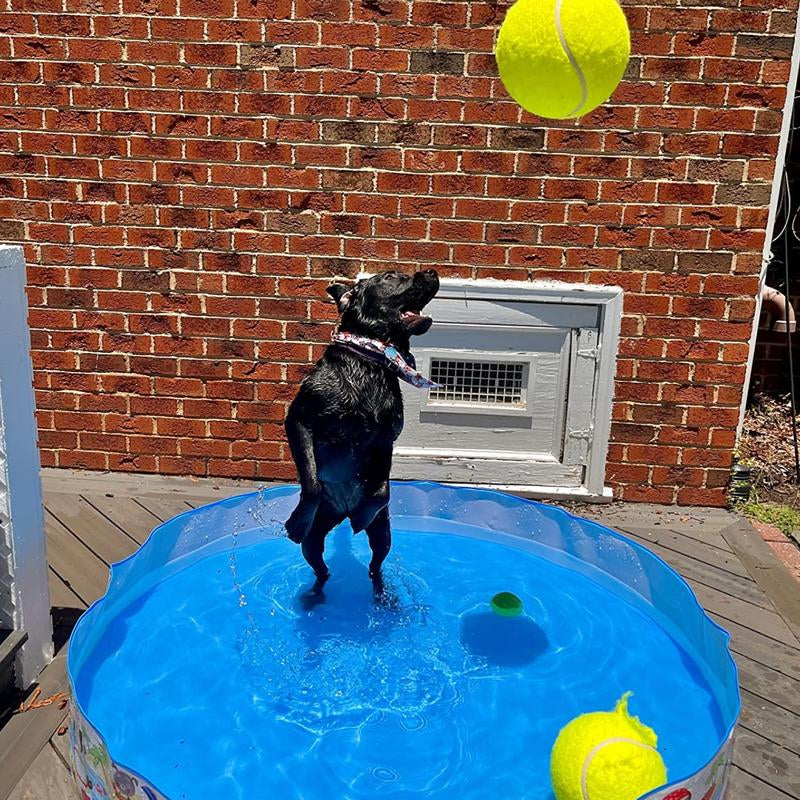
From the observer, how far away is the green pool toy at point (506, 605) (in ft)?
12.1

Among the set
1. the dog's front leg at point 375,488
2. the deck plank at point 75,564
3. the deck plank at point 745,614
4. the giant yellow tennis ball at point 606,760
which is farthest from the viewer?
the deck plank at point 75,564

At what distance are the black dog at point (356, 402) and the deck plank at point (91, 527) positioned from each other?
1.42 metres

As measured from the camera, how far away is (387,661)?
331 centimetres

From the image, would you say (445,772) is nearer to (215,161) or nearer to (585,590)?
(585,590)

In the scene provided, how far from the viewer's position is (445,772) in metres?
2.74

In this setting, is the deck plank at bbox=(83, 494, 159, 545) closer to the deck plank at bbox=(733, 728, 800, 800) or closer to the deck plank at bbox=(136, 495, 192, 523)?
the deck plank at bbox=(136, 495, 192, 523)

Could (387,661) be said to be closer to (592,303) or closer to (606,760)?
(606,760)

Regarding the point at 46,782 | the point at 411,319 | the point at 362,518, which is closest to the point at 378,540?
the point at 362,518

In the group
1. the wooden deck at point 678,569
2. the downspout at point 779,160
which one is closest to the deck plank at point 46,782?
the wooden deck at point 678,569

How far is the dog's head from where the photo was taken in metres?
3.25

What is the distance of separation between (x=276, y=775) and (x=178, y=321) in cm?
314

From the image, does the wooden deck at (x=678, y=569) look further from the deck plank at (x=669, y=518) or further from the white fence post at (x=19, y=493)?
the white fence post at (x=19, y=493)

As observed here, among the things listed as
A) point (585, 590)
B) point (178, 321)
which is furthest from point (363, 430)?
point (178, 321)

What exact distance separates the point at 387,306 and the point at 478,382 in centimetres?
196
